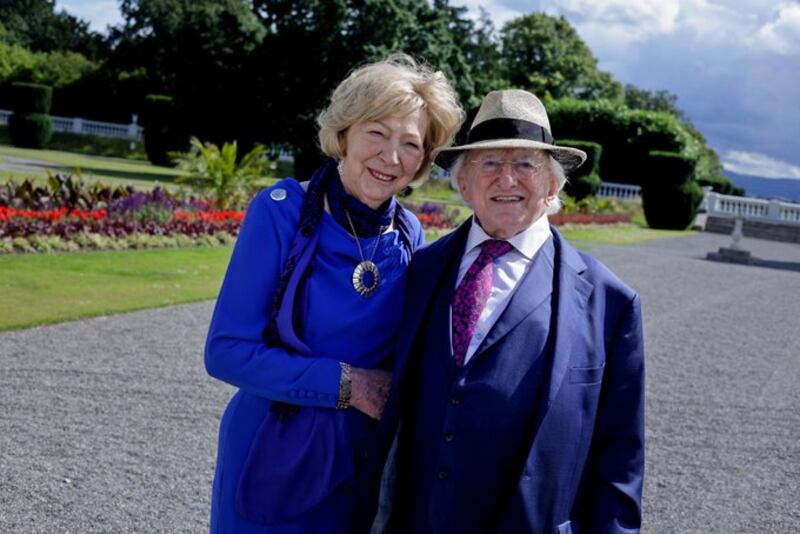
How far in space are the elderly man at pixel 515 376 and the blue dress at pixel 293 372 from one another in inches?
5.5

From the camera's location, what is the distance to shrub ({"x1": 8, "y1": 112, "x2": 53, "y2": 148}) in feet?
117

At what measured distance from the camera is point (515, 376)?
2242 mm

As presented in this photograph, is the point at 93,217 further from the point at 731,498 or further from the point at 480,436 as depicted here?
the point at 480,436

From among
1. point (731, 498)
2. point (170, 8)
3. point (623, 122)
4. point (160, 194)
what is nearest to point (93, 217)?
point (160, 194)

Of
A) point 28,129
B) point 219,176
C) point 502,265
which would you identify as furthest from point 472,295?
point 28,129

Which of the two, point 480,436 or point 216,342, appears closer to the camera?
point 480,436

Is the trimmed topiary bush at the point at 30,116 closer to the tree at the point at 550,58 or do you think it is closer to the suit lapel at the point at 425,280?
the tree at the point at 550,58

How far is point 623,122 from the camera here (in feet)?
133

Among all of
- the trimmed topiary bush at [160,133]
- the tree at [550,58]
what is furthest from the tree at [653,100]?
the trimmed topiary bush at [160,133]

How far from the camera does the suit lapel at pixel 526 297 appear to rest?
225cm

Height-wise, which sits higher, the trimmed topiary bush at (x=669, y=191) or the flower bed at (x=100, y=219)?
the trimmed topiary bush at (x=669, y=191)

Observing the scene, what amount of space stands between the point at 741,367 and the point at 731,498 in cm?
397

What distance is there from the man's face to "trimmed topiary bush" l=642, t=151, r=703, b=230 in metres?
29.5

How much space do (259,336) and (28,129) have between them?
37.0 meters
